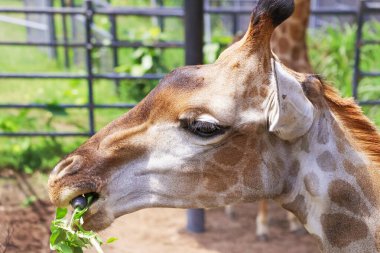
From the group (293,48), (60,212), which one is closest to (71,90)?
(293,48)

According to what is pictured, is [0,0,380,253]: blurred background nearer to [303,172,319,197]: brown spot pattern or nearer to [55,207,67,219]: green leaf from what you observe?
[55,207,67,219]: green leaf

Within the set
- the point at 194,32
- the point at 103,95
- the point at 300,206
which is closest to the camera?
the point at 300,206

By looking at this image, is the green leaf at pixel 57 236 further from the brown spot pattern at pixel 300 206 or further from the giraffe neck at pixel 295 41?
the giraffe neck at pixel 295 41

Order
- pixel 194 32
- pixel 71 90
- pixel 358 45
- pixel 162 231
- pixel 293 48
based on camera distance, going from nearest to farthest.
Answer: pixel 194 32 → pixel 162 231 → pixel 293 48 → pixel 358 45 → pixel 71 90

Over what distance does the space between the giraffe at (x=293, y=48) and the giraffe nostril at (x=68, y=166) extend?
3.11 m

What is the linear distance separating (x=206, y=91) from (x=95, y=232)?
0.71 meters

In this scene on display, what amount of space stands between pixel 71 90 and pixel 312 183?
494cm

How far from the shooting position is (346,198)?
2250 millimetres

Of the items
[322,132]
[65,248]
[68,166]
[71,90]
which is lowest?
[71,90]

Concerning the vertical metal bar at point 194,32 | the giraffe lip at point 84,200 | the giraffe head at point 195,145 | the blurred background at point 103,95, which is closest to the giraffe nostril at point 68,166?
the giraffe head at point 195,145

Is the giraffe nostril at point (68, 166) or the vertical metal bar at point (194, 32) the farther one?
the vertical metal bar at point (194, 32)

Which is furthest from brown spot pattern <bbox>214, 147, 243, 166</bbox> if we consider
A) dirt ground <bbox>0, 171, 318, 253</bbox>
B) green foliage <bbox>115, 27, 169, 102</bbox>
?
green foliage <bbox>115, 27, 169, 102</bbox>

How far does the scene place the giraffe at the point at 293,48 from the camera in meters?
5.26

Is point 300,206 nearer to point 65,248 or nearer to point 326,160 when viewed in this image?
point 326,160
